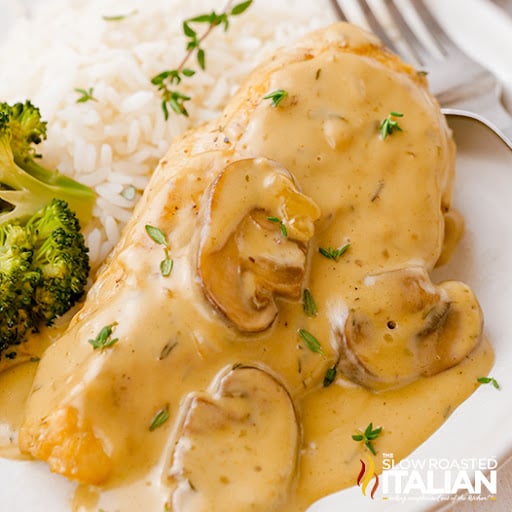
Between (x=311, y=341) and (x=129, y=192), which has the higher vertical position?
(x=129, y=192)

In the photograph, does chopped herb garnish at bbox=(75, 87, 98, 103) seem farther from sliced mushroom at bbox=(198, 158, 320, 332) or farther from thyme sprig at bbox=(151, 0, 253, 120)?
sliced mushroom at bbox=(198, 158, 320, 332)

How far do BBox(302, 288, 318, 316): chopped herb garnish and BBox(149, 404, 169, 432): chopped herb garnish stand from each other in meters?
0.65

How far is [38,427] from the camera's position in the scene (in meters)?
2.73

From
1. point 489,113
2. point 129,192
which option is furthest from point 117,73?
point 489,113

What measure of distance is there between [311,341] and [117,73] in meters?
2.15

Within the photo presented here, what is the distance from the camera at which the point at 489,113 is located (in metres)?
4.05

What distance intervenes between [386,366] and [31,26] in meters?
3.28

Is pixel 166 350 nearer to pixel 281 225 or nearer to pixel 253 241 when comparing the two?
pixel 253 241

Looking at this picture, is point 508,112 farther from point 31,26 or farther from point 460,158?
point 31,26

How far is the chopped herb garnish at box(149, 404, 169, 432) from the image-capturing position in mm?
2709

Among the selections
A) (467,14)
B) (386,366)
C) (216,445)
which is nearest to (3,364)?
(216,445)

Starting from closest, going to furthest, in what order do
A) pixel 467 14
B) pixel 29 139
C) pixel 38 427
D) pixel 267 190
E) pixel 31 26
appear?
pixel 38 427 < pixel 267 190 < pixel 29 139 < pixel 467 14 < pixel 31 26

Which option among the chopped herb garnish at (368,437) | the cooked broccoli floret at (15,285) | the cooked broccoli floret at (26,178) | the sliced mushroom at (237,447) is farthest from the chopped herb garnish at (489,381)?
the cooked broccoli floret at (26,178)

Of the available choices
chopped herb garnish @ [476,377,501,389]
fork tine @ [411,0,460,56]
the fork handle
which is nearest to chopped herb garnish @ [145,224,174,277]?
chopped herb garnish @ [476,377,501,389]
